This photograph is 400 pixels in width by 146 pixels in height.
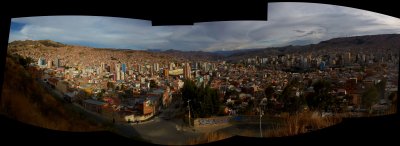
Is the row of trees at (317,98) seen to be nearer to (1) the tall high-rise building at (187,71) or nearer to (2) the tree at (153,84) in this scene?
(1) the tall high-rise building at (187,71)

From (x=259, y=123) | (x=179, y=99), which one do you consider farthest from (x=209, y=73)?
(x=259, y=123)

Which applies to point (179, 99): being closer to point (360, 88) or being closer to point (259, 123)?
point (259, 123)

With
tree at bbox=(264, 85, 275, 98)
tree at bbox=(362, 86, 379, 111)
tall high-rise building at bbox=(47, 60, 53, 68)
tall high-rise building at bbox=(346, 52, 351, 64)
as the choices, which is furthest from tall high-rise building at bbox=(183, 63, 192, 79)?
tree at bbox=(362, 86, 379, 111)

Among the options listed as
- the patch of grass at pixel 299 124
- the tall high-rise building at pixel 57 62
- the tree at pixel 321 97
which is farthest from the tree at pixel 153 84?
the tree at pixel 321 97

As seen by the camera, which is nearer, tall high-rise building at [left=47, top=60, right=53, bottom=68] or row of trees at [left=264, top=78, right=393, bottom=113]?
row of trees at [left=264, top=78, right=393, bottom=113]

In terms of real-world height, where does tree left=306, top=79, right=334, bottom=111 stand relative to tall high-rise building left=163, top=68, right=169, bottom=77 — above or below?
below

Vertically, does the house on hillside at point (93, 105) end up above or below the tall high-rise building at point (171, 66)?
below

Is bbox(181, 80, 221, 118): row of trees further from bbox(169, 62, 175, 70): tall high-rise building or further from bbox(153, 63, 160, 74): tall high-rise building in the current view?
bbox(153, 63, 160, 74): tall high-rise building
